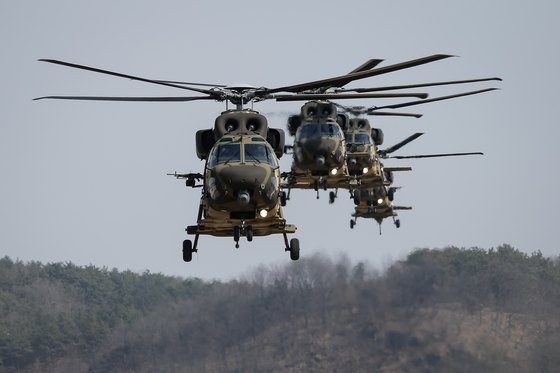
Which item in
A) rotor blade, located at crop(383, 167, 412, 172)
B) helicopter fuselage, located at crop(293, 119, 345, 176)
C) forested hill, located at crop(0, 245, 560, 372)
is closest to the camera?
helicopter fuselage, located at crop(293, 119, 345, 176)

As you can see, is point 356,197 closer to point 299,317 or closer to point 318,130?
point 318,130

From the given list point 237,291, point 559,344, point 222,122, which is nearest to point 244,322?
point 237,291

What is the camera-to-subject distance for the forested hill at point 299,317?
268ft

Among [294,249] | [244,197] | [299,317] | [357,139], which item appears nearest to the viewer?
[244,197]

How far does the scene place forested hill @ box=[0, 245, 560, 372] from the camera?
81.8 metres

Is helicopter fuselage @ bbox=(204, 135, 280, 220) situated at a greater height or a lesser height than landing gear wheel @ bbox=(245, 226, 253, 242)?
greater

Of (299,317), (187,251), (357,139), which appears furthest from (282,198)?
(299,317)

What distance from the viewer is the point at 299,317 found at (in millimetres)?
106875

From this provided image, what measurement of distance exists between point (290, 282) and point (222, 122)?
77.9 metres

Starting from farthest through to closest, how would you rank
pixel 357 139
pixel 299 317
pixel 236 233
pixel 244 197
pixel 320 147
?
pixel 299 317, pixel 357 139, pixel 320 147, pixel 236 233, pixel 244 197

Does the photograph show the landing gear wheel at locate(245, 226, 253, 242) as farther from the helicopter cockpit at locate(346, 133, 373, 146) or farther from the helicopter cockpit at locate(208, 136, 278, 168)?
the helicopter cockpit at locate(346, 133, 373, 146)

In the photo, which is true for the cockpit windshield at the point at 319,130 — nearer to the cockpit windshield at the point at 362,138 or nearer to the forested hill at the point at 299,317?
the cockpit windshield at the point at 362,138

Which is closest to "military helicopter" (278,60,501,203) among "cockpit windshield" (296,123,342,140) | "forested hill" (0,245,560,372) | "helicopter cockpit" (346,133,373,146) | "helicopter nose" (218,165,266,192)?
"cockpit windshield" (296,123,342,140)

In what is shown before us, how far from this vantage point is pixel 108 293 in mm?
127875
